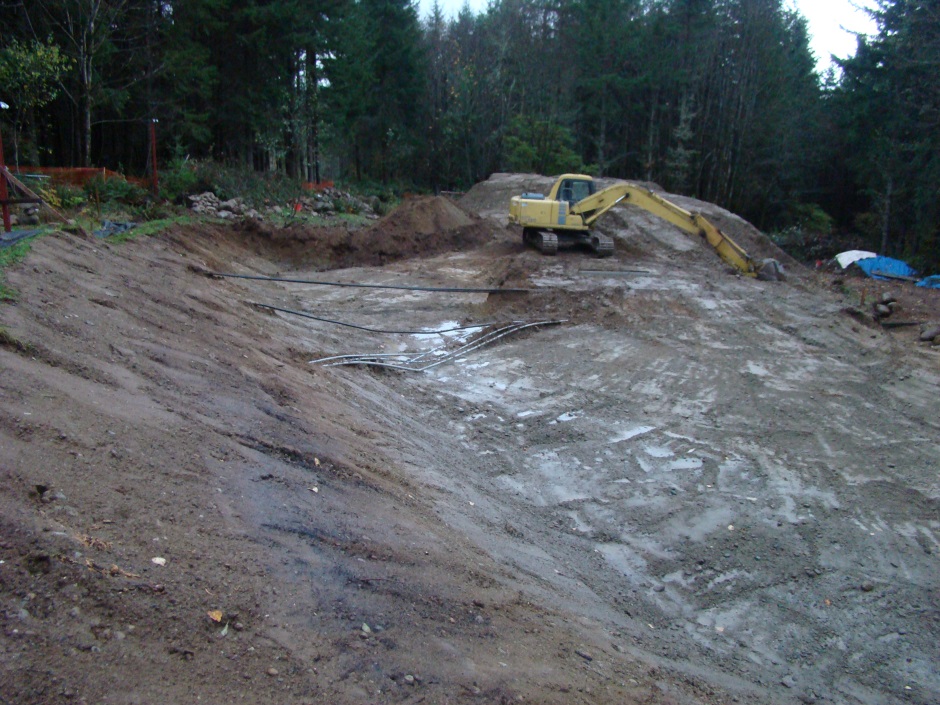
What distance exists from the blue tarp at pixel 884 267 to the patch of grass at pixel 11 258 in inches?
888

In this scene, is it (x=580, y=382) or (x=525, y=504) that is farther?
(x=580, y=382)

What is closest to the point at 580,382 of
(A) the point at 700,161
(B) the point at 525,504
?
(B) the point at 525,504

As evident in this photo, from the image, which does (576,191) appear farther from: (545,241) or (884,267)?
(884,267)

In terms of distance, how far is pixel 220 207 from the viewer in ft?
73.7

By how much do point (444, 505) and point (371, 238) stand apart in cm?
1661

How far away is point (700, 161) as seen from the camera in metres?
37.7

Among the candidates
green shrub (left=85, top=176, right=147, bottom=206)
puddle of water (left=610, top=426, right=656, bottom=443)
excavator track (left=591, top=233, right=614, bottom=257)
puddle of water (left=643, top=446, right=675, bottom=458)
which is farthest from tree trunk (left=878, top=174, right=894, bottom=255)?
green shrub (left=85, top=176, right=147, bottom=206)

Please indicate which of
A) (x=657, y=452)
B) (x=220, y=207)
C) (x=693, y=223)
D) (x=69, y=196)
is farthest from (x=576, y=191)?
(x=657, y=452)

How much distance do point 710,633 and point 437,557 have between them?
2.34 metres

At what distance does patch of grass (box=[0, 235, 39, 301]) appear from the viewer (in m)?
5.83

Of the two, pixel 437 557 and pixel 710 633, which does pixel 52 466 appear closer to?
pixel 437 557

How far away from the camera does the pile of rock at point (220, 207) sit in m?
21.8

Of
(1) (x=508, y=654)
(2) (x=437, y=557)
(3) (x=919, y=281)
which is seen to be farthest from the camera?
(3) (x=919, y=281)

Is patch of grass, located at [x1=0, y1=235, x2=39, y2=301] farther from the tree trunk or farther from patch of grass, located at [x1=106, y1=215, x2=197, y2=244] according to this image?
the tree trunk
